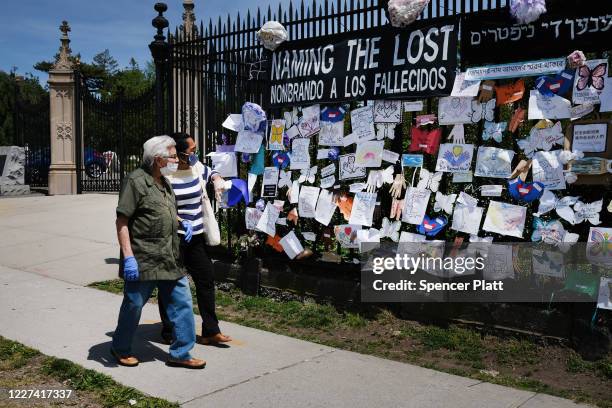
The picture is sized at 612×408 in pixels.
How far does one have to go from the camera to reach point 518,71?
210 inches

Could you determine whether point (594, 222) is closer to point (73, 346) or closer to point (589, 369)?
point (589, 369)

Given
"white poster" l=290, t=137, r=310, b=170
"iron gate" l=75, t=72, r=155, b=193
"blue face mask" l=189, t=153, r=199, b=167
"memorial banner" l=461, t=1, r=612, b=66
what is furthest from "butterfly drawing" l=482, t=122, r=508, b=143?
"iron gate" l=75, t=72, r=155, b=193

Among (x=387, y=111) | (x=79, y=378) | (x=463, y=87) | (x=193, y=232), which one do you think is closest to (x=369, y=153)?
(x=387, y=111)

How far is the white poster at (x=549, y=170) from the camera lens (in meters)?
5.16

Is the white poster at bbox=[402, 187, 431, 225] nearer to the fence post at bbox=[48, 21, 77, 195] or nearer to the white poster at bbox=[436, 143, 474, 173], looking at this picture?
the white poster at bbox=[436, 143, 474, 173]

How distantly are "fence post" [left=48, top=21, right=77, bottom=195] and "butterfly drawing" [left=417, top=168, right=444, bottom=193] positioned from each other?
14.1m

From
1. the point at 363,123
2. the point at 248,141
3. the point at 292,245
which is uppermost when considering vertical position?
the point at 363,123

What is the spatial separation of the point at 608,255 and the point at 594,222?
27 centimetres

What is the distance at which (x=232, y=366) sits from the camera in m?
4.97

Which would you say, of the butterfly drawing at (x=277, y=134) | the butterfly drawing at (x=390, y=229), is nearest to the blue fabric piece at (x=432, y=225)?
the butterfly drawing at (x=390, y=229)

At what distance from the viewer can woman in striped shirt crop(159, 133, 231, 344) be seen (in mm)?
5332

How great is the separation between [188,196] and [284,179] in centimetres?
184

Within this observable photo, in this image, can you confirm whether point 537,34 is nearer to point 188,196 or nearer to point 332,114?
point 332,114

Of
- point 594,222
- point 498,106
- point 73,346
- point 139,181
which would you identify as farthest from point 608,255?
point 73,346
